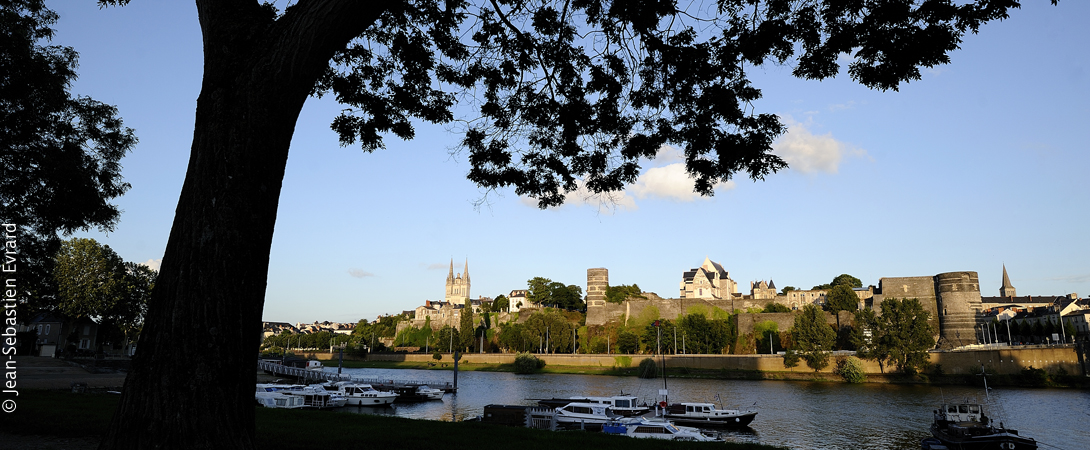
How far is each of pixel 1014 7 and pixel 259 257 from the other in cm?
692

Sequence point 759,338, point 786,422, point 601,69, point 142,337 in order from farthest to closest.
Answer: point 759,338, point 786,422, point 601,69, point 142,337

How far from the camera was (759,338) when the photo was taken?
223 feet

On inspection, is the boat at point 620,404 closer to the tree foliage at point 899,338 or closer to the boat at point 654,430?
the boat at point 654,430

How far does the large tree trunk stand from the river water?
22.6m

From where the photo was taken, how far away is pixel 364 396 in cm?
3322

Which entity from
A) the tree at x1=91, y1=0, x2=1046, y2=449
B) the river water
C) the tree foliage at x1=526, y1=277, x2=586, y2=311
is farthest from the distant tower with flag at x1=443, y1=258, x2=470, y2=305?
the tree at x1=91, y1=0, x2=1046, y2=449

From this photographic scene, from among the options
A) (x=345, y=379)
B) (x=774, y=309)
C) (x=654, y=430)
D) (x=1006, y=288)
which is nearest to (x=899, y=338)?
(x=774, y=309)

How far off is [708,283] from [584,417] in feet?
276

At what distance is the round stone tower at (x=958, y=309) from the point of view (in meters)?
61.3

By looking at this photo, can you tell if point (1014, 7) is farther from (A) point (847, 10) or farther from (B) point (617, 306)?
(B) point (617, 306)

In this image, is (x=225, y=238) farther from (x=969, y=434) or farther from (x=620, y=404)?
(x=620, y=404)

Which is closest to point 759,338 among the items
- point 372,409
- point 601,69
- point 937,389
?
point 937,389

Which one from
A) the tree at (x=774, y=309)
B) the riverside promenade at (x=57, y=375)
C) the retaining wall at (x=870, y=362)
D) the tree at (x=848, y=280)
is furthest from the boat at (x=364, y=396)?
the tree at (x=848, y=280)

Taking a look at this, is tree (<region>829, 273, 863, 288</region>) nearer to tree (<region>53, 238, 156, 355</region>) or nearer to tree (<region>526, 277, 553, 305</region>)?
tree (<region>526, 277, 553, 305</region>)
